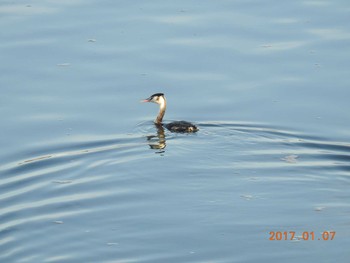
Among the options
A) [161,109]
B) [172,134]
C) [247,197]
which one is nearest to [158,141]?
[172,134]

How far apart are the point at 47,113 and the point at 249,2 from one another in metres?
6.84

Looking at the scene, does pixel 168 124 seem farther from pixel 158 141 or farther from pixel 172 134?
pixel 158 141

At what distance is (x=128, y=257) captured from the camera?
44.3ft

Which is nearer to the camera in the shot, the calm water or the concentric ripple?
the concentric ripple

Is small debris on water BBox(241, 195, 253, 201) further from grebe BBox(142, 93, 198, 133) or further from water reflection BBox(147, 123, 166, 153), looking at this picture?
grebe BBox(142, 93, 198, 133)

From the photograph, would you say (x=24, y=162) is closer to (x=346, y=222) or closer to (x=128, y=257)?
(x=128, y=257)

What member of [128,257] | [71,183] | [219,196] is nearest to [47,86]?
[71,183]

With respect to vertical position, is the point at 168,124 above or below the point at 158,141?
above

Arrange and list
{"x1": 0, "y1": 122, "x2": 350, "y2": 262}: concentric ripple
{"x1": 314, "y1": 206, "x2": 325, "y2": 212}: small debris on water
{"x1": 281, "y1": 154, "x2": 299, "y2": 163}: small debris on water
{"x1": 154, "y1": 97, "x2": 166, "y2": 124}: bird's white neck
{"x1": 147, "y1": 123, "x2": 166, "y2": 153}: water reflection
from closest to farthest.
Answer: {"x1": 0, "y1": 122, "x2": 350, "y2": 262}: concentric ripple, {"x1": 314, "y1": 206, "x2": 325, "y2": 212}: small debris on water, {"x1": 281, "y1": 154, "x2": 299, "y2": 163}: small debris on water, {"x1": 147, "y1": 123, "x2": 166, "y2": 153}: water reflection, {"x1": 154, "y1": 97, "x2": 166, "y2": 124}: bird's white neck

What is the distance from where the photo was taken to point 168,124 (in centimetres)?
1877
